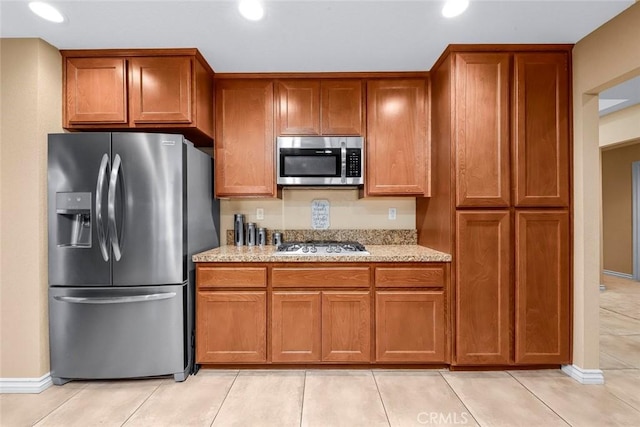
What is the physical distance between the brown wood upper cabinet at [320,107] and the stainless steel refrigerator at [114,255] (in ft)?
3.06

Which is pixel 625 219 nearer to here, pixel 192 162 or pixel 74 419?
pixel 192 162

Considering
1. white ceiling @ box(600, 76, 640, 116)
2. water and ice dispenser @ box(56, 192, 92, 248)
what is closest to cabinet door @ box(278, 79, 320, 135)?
water and ice dispenser @ box(56, 192, 92, 248)

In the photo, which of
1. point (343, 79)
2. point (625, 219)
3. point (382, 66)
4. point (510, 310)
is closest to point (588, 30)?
point (382, 66)

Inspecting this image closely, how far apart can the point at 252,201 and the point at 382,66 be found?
65.5 inches

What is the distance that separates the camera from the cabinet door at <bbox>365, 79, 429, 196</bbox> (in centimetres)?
275

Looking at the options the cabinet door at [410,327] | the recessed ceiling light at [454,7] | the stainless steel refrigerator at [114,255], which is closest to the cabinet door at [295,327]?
the cabinet door at [410,327]

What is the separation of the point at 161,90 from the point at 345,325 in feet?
7.32

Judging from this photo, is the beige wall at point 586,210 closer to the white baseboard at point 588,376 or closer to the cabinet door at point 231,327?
the white baseboard at point 588,376

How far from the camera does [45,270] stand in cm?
225

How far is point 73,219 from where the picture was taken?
89.2 inches

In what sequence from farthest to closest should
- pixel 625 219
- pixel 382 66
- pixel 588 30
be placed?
pixel 625 219, pixel 382 66, pixel 588 30

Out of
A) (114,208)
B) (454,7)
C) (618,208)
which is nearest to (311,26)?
(454,7)

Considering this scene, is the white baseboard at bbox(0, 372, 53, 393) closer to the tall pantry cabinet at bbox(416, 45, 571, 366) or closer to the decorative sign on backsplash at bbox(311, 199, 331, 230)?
the decorative sign on backsplash at bbox(311, 199, 331, 230)

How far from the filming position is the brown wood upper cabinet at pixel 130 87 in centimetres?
241
